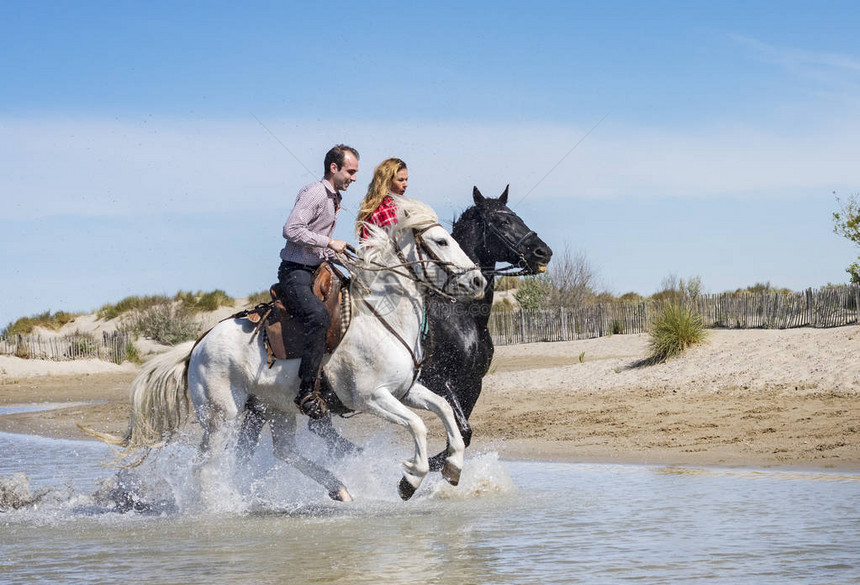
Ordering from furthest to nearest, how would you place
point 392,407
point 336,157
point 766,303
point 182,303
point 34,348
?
point 182,303 < point 34,348 < point 766,303 < point 336,157 < point 392,407

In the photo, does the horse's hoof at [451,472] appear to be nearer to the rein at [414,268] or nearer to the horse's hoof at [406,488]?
the horse's hoof at [406,488]

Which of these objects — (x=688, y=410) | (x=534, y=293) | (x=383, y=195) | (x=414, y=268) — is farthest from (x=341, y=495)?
(x=534, y=293)

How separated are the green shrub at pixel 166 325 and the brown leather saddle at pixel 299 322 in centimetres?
3164

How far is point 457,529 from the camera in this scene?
7.38 m

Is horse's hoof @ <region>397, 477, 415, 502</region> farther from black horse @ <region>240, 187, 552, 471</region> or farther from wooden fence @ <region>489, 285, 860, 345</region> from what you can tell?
wooden fence @ <region>489, 285, 860, 345</region>

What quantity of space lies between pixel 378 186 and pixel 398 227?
783 millimetres

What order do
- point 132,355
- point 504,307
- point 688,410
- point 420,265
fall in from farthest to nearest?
point 504,307 → point 132,355 → point 688,410 → point 420,265

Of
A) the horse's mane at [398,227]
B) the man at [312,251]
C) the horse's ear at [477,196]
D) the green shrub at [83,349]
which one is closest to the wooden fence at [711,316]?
the horse's ear at [477,196]

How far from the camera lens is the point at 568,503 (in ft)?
27.6

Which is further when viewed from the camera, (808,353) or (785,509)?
(808,353)

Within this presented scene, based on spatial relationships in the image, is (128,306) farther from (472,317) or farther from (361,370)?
(361,370)

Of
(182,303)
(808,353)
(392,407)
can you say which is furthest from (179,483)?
(182,303)

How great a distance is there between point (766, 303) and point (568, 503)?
20.8 m

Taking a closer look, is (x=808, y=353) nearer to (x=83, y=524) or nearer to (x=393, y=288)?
(x=393, y=288)
